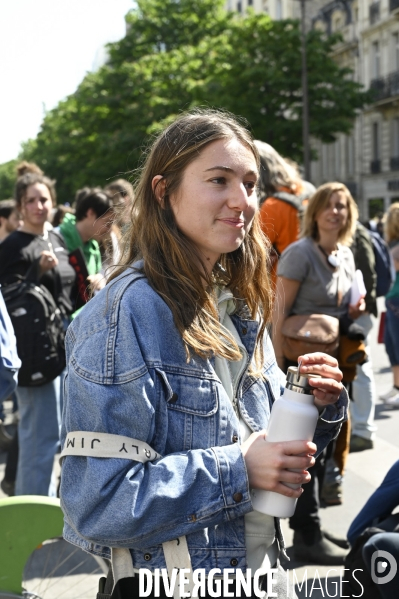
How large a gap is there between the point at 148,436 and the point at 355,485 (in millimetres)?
3989

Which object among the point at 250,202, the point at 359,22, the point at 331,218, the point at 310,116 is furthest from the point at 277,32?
the point at 250,202

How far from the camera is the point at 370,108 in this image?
42062mm

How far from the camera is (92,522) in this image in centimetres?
163

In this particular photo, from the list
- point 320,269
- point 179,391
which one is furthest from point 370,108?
point 179,391

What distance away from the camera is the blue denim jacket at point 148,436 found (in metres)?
1.62

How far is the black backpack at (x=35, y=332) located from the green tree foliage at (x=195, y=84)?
74.4ft

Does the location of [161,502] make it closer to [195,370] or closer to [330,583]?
[195,370]

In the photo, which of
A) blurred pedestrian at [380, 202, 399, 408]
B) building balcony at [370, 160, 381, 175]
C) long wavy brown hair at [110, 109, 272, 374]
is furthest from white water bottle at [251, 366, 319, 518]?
building balcony at [370, 160, 381, 175]

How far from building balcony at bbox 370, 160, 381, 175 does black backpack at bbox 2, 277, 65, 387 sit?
37.7m

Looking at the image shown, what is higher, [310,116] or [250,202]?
[310,116]

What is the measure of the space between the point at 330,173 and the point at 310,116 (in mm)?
15371

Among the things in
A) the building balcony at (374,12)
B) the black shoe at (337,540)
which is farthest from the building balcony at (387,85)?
the black shoe at (337,540)

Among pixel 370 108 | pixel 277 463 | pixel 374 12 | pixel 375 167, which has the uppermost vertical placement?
pixel 374 12

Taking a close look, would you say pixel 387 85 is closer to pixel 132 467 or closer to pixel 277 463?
pixel 277 463
